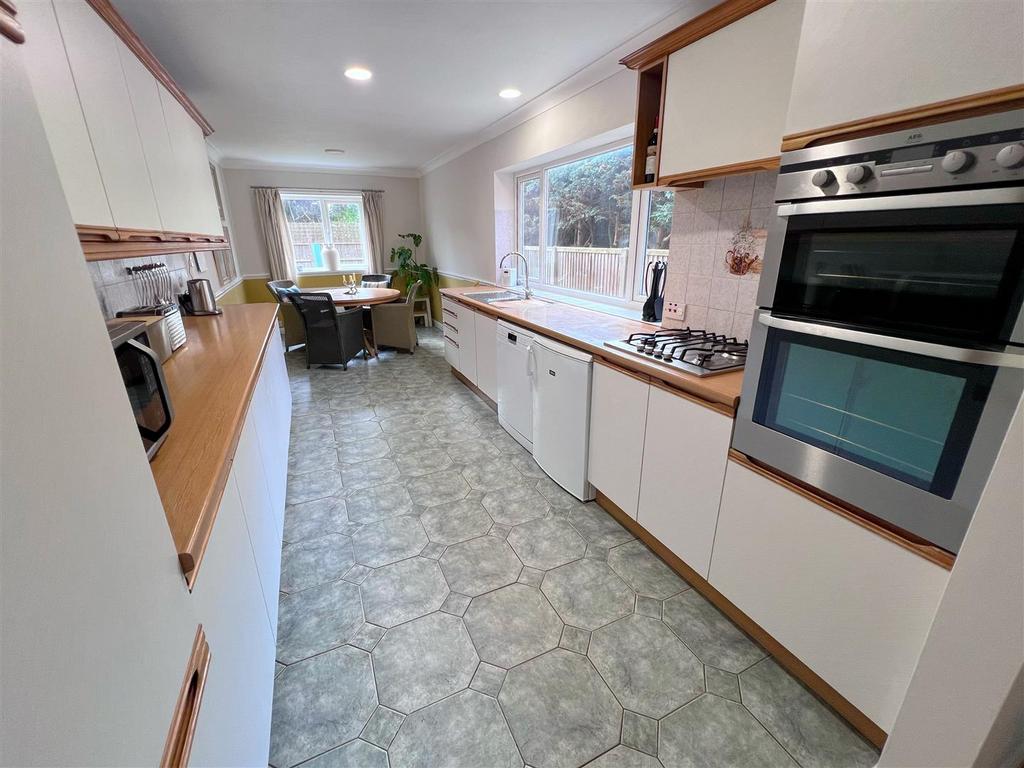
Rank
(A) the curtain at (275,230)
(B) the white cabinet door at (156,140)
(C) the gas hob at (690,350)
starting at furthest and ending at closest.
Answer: (A) the curtain at (275,230)
(B) the white cabinet door at (156,140)
(C) the gas hob at (690,350)

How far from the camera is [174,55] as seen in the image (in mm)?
2426

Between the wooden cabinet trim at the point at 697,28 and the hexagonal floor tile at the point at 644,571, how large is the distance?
7.09 ft

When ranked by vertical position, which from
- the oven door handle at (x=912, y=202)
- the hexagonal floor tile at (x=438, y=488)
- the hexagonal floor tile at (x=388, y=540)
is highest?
the oven door handle at (x=912, y=202)

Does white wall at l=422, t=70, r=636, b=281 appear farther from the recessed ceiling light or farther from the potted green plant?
the recessed ceiling light

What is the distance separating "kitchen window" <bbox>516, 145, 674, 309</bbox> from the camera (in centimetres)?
270

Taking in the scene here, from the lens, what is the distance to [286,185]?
241 inches

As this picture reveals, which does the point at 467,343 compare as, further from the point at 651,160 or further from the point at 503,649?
the point at 503,649

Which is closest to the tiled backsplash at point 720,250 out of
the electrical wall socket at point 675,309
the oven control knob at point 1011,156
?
the electrical wall socket at point 675,309

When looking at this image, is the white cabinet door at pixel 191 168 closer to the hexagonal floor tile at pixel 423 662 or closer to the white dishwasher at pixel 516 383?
the white dishwasher at pixel 516 383

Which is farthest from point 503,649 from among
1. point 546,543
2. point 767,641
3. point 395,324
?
point 395,324

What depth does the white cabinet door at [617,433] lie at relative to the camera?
1.87 m

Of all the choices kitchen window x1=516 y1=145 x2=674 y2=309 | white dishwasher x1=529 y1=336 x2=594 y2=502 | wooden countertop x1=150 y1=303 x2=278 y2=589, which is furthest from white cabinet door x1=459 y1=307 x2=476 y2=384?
wooden countertop x1=150 y1=303 x2=278 y2=589

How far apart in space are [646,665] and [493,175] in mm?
4174

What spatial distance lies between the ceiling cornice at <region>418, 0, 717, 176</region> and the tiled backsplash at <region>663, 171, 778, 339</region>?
2.56 feet
